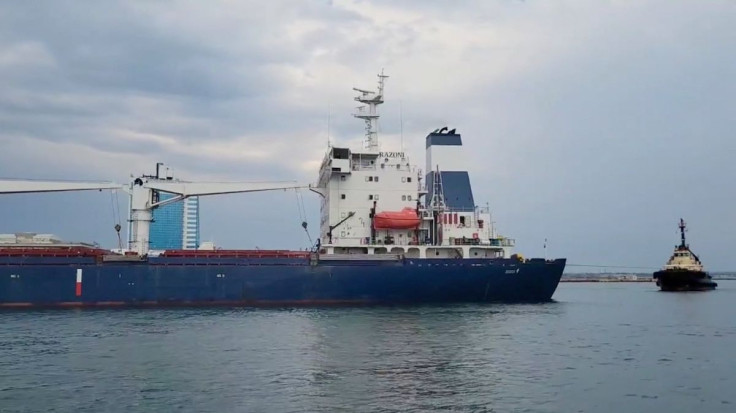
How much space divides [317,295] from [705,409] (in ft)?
69.7

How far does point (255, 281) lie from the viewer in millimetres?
30047

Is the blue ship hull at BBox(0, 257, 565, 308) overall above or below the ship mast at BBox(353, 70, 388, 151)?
below

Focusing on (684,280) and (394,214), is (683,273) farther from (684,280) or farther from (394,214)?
(394,214)

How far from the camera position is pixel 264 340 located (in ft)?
59.9

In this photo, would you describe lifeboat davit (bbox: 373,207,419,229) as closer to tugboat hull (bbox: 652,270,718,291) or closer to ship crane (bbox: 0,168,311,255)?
ship crane (bbox: 0,168,311,255)

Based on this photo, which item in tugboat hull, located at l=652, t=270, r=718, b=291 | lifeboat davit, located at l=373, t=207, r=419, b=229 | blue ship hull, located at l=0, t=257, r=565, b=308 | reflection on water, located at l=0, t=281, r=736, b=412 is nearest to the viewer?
reflection on water, located at l=0, t=281, r=736, b=412

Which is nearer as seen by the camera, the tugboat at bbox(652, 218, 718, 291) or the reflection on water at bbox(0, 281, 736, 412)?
the reflection on water at bbox(0, 281, 736, 412)

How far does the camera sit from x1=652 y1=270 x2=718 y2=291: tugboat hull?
2330 inches

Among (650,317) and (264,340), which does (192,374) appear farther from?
(650,317)

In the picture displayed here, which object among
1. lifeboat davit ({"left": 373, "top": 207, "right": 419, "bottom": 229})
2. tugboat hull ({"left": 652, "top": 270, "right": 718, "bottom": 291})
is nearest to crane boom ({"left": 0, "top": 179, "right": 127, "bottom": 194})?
lifeboat davit ({"left": 373, "top": 207, "right": 419, "bottom": 229})

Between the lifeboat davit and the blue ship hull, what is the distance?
90.8 inches

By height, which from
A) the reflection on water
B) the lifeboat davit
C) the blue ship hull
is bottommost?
the reflection on water

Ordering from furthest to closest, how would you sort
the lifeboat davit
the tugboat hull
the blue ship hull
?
the tugboat hull, the lifeboat davit, the blue ship hull

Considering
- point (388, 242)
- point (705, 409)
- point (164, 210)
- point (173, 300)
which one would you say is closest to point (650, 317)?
point (388, 242)
